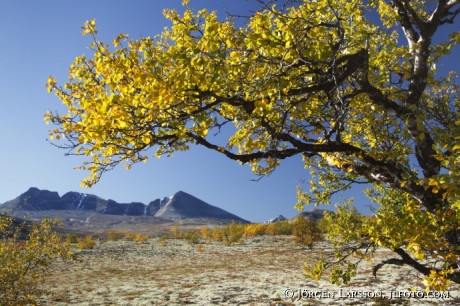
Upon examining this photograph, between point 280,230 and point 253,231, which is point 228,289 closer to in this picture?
point 253,231

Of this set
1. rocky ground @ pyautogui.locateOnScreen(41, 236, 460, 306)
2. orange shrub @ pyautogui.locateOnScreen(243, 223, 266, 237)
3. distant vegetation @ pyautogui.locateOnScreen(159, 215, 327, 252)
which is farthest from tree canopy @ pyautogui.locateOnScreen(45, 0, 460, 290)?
orange shrub @ pyautogui.locateOnScreen(243, 223, 266, 237)

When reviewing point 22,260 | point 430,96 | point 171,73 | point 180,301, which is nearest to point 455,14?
point 430,96

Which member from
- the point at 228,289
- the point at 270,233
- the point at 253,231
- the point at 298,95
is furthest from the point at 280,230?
the point at 298,95

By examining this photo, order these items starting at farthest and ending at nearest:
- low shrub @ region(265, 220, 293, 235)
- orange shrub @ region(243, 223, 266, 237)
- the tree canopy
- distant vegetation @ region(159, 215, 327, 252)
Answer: low shrub @ region(265, 220, 293, 235) → orange shrub @ region(243, 223, 266, 237) → distant vegetation @ region(159, 215, 327, 252) → the tree canopy

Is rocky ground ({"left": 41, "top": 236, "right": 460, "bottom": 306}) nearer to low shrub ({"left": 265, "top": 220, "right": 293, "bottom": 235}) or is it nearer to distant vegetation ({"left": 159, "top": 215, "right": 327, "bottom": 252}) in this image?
distant vegetation ({"left": 159, "top": 215, "right": 327, "bottom": 252})

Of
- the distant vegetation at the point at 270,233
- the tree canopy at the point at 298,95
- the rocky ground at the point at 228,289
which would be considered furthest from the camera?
the distant vegetation at the point at 270,233

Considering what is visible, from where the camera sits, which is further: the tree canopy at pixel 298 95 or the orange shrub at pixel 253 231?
the orange shrub at pixel 253 231

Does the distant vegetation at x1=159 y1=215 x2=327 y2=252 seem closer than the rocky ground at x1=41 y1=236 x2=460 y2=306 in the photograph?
No

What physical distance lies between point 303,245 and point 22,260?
38.1m

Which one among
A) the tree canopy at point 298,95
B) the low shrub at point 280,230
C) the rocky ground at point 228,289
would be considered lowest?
the rocky ground at point 228,289

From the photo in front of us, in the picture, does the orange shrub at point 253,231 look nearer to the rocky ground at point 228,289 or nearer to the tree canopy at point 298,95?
the rocky ground at point 228,289

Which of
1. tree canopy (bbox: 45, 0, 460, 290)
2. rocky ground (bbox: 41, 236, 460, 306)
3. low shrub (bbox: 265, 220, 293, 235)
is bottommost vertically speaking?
rocky ground (bbox: 41, 236, 460, 306)

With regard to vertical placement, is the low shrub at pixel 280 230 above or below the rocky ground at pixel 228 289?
above

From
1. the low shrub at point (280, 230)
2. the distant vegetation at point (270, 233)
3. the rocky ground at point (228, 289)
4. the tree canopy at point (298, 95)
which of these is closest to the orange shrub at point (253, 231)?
the distant vegetation at point (270, 233)
